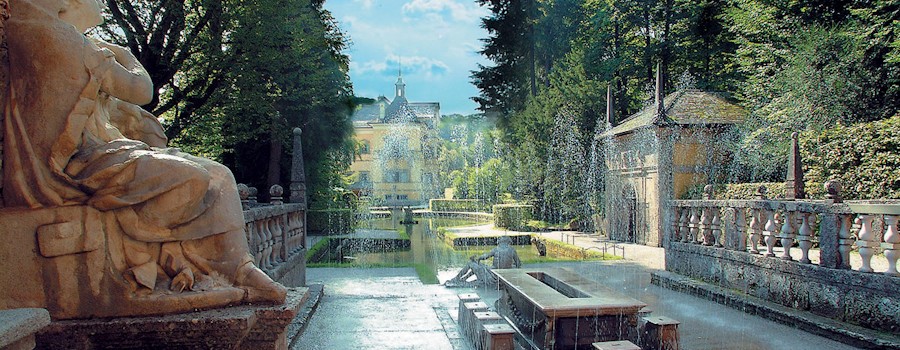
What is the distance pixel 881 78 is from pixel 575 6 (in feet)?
58.6

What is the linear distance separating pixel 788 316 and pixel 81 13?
7445 mm

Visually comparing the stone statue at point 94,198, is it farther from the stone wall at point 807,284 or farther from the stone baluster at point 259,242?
the stone wall at point 807,284

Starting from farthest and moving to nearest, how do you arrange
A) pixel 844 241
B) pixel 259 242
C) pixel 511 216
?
pixel 511 216 < pixel 259 242 < pixel 844 241

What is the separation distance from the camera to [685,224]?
10227mm

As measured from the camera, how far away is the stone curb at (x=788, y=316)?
5582 millimetres

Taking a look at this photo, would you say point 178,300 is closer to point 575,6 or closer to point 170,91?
point 170,91

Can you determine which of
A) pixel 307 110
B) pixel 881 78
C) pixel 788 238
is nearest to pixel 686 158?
pixel 881 78

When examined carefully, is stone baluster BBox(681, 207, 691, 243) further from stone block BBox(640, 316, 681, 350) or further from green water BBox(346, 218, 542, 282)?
stone block BBox(640, 316, 681, 350)

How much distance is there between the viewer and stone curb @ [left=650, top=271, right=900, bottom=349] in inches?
220

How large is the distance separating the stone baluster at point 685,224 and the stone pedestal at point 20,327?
9.88m

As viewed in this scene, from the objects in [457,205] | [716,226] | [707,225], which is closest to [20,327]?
[716,226]

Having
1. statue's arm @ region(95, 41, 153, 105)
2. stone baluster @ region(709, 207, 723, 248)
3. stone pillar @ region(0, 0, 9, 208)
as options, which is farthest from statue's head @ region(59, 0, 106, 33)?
stone baluster @ region(709, 207, 723, 248)

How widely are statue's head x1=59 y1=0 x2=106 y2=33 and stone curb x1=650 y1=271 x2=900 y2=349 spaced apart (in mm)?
6970

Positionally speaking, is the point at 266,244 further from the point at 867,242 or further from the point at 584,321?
the point at 867,242
